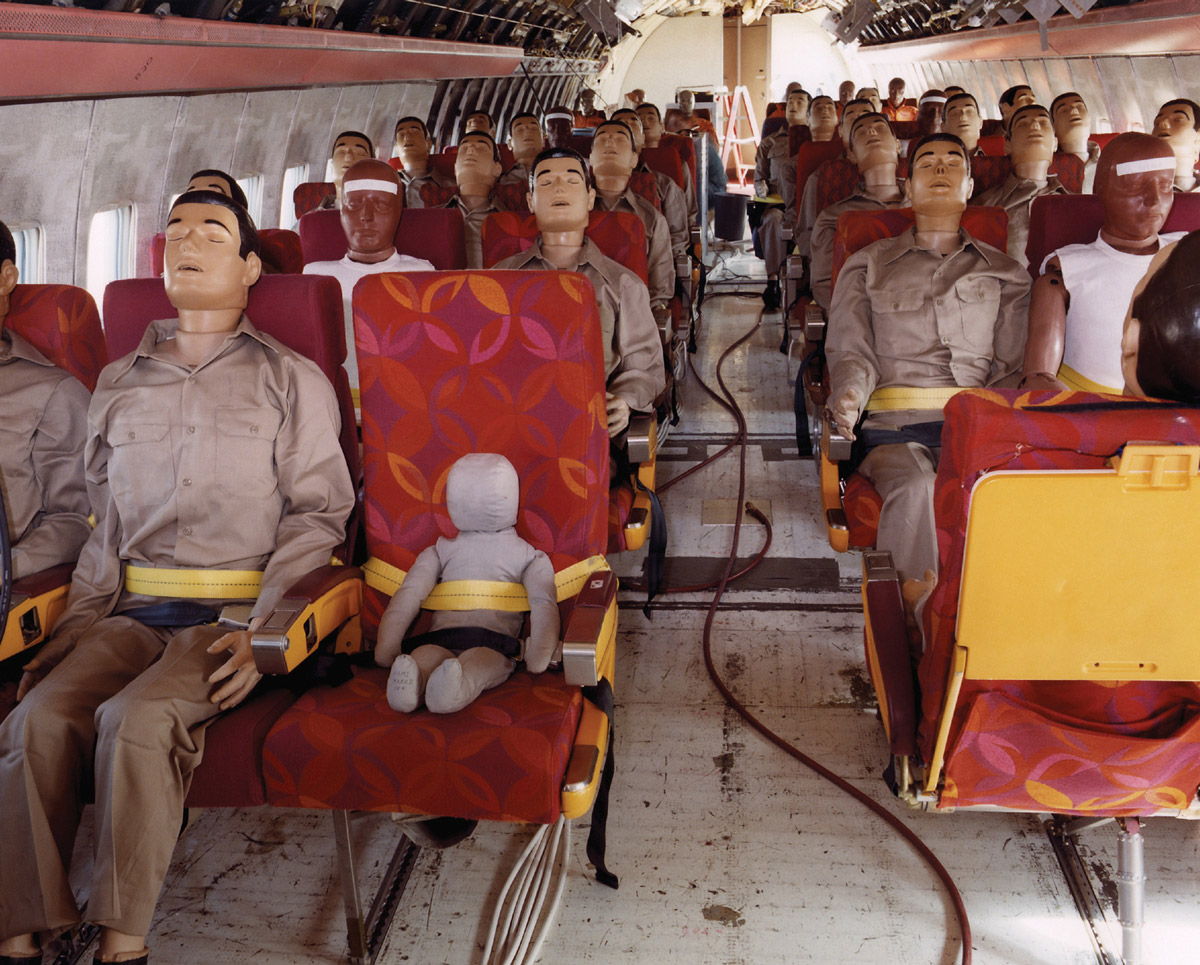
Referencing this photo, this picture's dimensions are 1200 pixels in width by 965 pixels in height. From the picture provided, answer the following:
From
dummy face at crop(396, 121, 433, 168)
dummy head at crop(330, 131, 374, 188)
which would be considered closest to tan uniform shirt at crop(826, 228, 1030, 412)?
dummy head at crop(330, 131, 374, 188)

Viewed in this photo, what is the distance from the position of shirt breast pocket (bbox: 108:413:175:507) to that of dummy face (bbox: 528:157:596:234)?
5.33 feet

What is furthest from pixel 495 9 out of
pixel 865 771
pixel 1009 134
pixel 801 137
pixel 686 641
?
pixel 865 771

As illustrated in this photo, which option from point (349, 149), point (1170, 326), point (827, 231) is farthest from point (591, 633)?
point (349, 149)

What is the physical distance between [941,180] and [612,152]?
258cm

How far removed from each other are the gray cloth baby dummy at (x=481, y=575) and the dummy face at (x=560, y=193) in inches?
55.0

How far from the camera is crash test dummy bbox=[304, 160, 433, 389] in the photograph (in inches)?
152

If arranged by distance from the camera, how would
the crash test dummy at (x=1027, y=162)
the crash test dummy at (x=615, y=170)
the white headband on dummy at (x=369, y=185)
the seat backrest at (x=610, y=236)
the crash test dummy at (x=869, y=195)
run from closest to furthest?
1. the white headband on dummy at (x=369, y=185)
2. the seat backrest at (x=610, y=236)
3. the crash test dummy at (x=869, y=195)
4. the crash test dummy at (x=1027, y=162)
5. the crash test dummy at (x=615, y=170)

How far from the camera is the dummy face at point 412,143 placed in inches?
272

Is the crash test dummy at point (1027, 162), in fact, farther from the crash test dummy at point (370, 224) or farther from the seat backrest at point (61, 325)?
the seat backrest at point (61, 325)

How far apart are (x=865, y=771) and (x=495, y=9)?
11.4 m

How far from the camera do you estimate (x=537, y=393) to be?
2543 millimetres

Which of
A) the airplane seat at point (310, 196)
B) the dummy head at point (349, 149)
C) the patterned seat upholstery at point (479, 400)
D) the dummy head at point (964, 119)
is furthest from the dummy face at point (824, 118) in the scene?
the patterned seat upholstery at point (479, 400)

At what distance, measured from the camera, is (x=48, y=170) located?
4668mm

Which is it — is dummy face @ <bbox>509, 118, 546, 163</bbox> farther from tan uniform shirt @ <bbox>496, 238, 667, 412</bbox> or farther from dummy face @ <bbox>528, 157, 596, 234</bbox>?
tan uniform shirt @ <bbox>496, 238, 667, 412</bbox>
